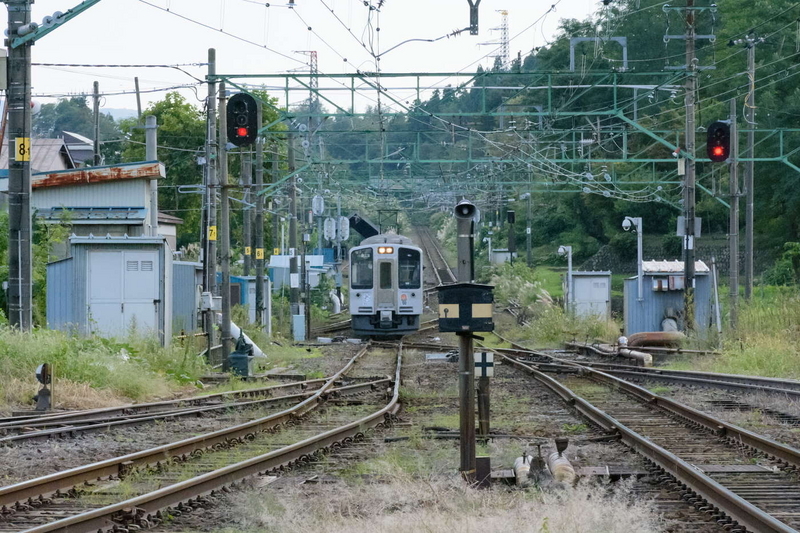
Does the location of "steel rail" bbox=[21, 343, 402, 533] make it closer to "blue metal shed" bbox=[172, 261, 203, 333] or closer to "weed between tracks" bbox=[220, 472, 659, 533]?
"weed between tracks" bbox=[220, 472, 659, 533]

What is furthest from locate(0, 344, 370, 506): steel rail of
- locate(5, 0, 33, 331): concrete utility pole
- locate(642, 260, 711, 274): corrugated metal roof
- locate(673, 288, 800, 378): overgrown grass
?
locate(642, 260, 711, 274): corrugated metal roof

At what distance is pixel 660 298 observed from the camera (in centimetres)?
2647

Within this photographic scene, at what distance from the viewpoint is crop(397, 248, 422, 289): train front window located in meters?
30.1

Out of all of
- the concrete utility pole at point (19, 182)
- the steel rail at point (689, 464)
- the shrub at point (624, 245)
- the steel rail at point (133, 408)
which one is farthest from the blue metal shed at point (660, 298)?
the shrub at point (624, 245)

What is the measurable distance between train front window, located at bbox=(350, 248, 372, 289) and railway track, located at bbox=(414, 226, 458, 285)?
14.0 meters

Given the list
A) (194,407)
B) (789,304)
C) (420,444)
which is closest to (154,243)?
(194,407)

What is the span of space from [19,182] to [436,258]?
192 feet

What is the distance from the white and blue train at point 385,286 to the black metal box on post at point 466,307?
2176 cm

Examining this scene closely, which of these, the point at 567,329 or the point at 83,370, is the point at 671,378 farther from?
the point at 567,329

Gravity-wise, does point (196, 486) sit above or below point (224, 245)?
below

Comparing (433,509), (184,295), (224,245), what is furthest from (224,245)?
(433,509)

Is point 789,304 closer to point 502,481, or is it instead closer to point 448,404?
point 448,404

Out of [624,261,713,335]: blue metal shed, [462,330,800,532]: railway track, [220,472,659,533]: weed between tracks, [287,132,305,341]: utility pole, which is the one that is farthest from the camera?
[287,132,305,341]: utility pole

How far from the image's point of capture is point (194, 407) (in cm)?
1367
